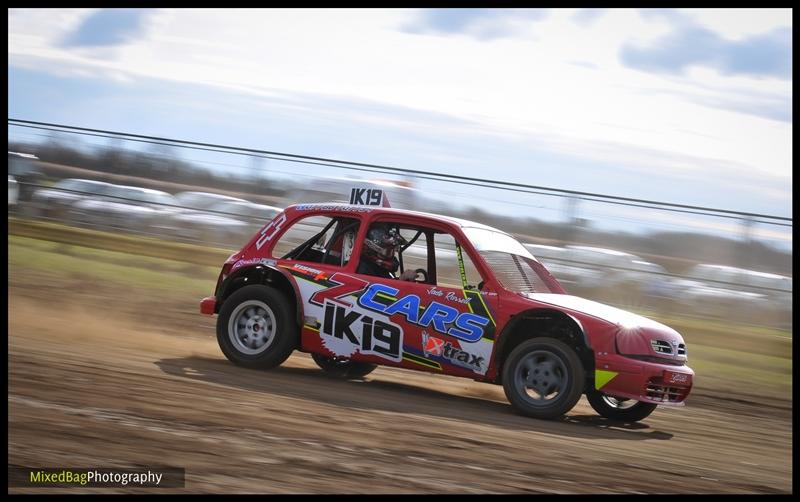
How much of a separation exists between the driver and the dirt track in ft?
3.79

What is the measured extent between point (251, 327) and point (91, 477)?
451cm

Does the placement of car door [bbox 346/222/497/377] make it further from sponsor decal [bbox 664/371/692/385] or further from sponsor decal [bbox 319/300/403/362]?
sponsor decal [bbox 664/371/692/385]

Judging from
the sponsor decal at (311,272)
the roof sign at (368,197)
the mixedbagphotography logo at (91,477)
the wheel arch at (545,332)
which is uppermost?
the roof sign at (368,197)

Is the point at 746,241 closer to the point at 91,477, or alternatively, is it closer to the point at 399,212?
the point at 399,212

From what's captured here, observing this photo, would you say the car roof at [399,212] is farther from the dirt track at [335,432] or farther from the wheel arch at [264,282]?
the dirt track at [335,432]

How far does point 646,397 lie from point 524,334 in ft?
3.83

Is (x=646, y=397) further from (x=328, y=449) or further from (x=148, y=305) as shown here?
(x=148, y=305)

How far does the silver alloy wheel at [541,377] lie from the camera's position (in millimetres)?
8414

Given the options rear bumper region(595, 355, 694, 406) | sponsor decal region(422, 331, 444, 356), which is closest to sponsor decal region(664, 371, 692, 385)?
rear bumper region(595, 355, 694, 406)

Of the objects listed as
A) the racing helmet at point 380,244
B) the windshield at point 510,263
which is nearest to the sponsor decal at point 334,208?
the racing helmet at point 380,244

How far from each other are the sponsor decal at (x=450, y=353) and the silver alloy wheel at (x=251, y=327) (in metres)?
1.70

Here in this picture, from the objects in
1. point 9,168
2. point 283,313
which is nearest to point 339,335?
point 283,313

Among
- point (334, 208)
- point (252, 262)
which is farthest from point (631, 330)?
point (252, 262)

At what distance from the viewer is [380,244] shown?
9492 mm
